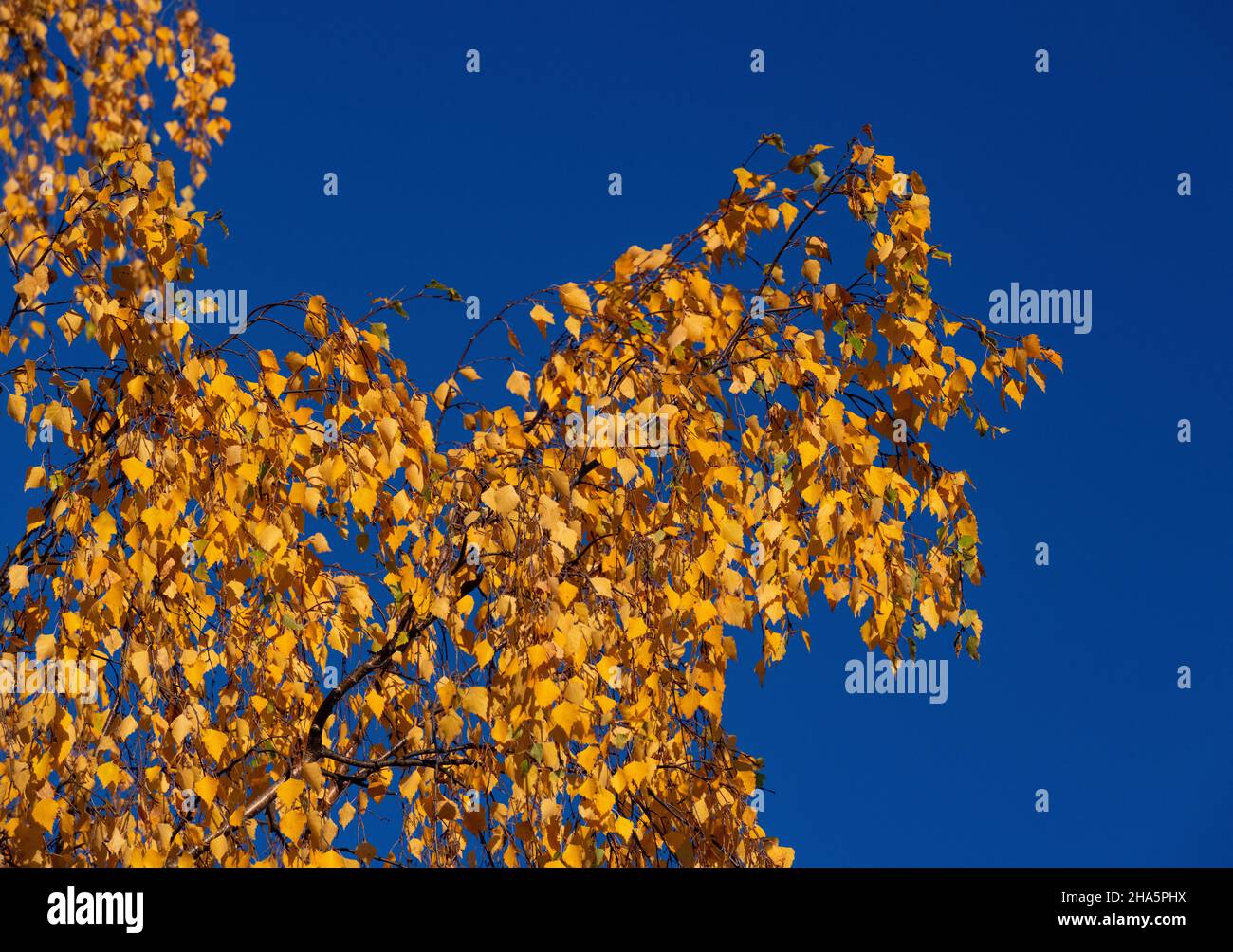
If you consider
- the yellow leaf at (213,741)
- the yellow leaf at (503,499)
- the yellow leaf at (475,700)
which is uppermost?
the yellow leaf at (503,499)

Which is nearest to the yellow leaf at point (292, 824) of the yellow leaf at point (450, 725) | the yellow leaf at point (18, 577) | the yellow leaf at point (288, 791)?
the yellow leaf at point (288, 791)

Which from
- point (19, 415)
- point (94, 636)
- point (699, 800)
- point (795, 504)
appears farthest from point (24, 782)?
point (795, 504)

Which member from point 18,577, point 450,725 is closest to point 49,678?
point 18,577

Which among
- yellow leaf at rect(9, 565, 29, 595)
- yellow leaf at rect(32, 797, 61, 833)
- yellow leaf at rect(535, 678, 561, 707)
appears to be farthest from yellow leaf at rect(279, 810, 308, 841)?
yellow leaf at rect(9, 565, 29, 595)

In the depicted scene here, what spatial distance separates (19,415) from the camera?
9.09 ft

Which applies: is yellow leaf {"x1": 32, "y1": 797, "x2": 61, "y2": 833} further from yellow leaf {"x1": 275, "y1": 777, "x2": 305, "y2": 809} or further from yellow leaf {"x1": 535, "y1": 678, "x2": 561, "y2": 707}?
yellow leaf {"x1": 535, "y1": 678, "x2": 561, "y2": 707}

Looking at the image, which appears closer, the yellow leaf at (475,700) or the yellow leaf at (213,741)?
the yellow leaf at (475,700)

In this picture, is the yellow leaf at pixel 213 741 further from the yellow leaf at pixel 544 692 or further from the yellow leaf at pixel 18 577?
the yellow leaf at pixel 544 692
